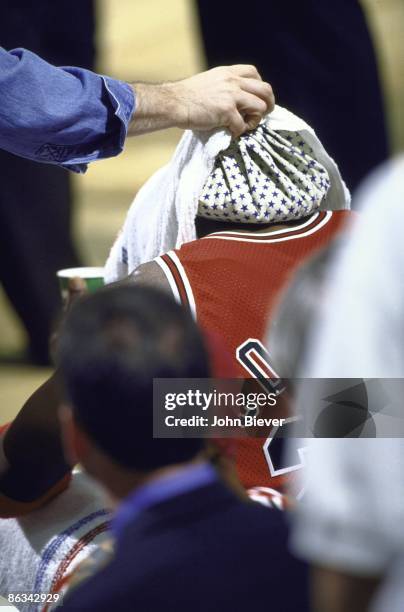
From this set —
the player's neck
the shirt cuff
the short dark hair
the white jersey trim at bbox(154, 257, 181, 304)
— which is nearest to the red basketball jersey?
the white jersey trim at bbox(154, 257, 181, 304)

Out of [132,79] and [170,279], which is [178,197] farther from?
[132,79]

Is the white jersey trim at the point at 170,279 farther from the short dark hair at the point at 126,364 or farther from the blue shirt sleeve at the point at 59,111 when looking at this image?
the short dark hair at the point at 126,364

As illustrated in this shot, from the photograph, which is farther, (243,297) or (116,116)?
(116,116)

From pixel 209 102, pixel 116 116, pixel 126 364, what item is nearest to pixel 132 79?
pixel 116 116

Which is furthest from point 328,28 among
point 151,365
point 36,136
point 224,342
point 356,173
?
point 151,365

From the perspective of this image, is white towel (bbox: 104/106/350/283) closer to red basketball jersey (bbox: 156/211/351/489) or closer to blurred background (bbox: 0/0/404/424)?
red basketball jersey (bbox: 156/211/351/489)

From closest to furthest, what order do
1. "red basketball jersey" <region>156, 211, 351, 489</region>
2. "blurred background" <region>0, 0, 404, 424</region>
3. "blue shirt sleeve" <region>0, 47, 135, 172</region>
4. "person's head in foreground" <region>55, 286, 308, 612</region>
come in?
"person's head in foreground" <region>55, 286, 308, 612</region> < "red basketball jersey" <region>156, 211, 351, 489</region> < "blue shirt sleeve" <region>0, 47, 135, 172</region> < "blurred background" <region>0, 0, 404, 424</region>

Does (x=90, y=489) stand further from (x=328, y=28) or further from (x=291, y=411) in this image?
(x=328, y=28)

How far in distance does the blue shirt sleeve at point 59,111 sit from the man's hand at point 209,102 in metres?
0.05

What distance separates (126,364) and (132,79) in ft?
15.7

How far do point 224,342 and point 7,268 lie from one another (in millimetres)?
2164

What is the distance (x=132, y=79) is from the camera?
574 cm

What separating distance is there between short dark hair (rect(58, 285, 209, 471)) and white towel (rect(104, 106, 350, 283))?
0.80 meters

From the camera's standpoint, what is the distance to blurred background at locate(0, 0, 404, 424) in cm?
394
